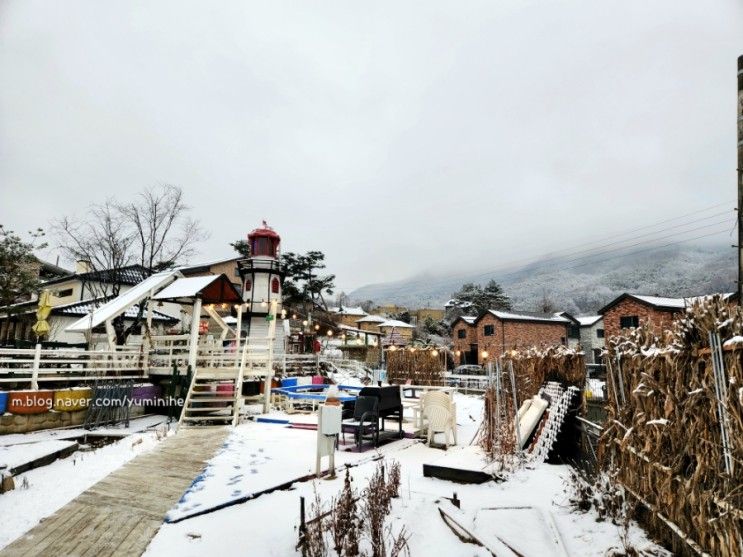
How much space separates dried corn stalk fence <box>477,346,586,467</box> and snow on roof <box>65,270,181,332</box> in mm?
11410

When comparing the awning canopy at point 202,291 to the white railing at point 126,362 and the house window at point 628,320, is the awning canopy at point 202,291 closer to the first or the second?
the white railing at point 126,362

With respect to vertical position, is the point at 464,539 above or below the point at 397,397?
below

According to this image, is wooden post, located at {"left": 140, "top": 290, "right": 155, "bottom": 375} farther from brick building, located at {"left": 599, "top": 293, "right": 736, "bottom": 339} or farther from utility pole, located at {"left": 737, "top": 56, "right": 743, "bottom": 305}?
brick building, located at {"left": 599, "top": 293, "right": 736, "bottom": 339}

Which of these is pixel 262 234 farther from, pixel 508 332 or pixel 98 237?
pixel 508 332

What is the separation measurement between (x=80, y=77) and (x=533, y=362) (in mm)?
20335

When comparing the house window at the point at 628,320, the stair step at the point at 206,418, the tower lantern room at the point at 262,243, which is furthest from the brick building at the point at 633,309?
the stair step at the point at 206,418

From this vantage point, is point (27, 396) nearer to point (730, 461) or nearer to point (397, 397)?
point (397, 397)

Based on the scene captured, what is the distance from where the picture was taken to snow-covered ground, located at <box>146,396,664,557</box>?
398 cm

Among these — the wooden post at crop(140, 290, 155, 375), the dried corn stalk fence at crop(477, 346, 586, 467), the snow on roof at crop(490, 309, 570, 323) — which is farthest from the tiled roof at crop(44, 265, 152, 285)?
the snow on roof at crop(490, 309, 570, 323)

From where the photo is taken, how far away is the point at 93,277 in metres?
25.3

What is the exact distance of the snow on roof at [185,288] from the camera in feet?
44.1

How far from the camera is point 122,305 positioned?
13055 mm

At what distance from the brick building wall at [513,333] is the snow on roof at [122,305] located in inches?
1275

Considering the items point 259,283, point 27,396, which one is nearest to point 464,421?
point 27,396
